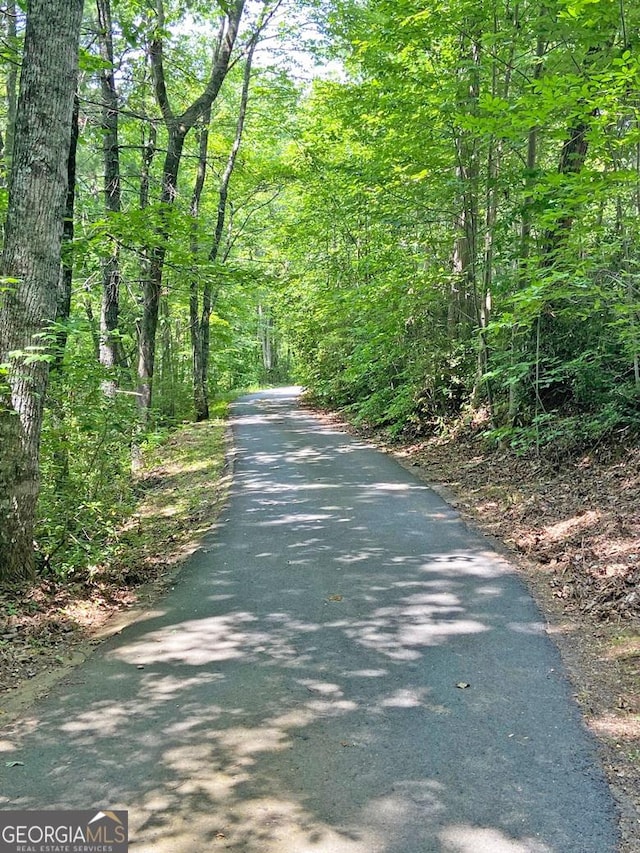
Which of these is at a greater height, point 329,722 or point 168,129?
point 168,129

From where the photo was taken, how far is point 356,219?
15812mm

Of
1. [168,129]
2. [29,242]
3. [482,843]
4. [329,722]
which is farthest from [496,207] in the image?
[482,843]

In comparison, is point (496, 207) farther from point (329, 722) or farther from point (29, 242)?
point (329, 722)

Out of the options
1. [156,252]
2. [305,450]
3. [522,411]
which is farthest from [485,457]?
[156,252]

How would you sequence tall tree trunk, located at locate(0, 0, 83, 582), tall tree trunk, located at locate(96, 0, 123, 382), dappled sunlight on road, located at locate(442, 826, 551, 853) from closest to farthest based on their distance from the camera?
dappled sunlight on road, located at locate(442, 826, 551, 853) < tall tree trunk, located at locate(0, 0, 83, 582) < tall tree trunk, located at locate(96, 0, 123, 382)

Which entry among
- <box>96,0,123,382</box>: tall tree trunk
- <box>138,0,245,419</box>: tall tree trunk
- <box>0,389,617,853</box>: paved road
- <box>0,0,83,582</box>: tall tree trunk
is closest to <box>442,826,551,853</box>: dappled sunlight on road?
<box>0,389,617,853</box>: paved road

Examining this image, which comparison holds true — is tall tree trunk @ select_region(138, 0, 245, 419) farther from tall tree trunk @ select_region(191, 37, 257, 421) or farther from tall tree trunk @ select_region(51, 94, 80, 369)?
tall tree trunk @ select_region(191, 37, 257, 421)

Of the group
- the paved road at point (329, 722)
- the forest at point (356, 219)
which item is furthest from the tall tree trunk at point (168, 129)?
the paved road at point (329, 722)

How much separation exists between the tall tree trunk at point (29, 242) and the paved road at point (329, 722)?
1502 millimetres

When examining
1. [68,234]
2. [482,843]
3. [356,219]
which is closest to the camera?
[482,843]

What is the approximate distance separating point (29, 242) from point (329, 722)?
4487mm

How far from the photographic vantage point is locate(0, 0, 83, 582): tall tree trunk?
17.5 feet

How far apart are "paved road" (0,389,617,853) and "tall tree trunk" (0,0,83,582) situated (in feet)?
4.93

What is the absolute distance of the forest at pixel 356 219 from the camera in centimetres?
552
